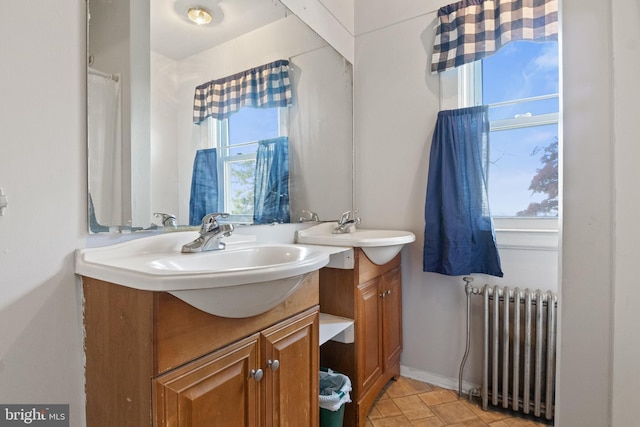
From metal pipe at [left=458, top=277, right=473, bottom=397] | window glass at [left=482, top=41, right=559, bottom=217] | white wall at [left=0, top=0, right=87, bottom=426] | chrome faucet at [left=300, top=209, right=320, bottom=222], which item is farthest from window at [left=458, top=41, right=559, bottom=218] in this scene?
white wall at [left=0, top=0, right=87, bottom=426]

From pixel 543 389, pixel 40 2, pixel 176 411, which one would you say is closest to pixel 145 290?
pixel 176 411

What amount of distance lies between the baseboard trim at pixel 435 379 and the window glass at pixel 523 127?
1038 millimetres

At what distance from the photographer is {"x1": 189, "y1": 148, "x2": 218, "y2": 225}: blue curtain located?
118cm

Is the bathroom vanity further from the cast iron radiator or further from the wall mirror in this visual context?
the cast iron radiator

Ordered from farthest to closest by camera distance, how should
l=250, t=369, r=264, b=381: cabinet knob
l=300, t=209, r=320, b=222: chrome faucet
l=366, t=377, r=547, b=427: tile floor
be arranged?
l=300, t=209, r=320, b=222: chrome faucet < l=366, t=377, r=547, b=427: tile floor < l=250, t=369, r=264, b=381: cabinet knob

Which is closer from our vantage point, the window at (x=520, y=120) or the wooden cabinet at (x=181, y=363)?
the wooden cabinet at (x=181, y=363)

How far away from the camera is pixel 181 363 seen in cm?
71

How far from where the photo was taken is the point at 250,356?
2.81 ft

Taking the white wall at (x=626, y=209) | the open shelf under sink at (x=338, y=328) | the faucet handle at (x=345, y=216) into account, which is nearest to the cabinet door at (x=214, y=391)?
the open shelf under sink at (x=338, y=328)

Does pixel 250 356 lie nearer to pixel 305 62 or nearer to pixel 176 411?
pixel 176 411

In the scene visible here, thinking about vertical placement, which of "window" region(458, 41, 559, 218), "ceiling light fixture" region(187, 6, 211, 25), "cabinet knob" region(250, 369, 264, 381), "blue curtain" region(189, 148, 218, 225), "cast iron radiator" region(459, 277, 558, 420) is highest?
"ceiling light fixture" region(187, 6, 211, 25)

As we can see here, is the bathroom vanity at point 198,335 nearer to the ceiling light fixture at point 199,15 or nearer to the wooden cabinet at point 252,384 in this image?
the wooden cabinet at point 252,384

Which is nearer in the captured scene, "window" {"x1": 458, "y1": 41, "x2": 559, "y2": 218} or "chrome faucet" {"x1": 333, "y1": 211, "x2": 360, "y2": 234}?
"window" {"x1": 458, "y1": 41, "x2": 559, "y2": 218}

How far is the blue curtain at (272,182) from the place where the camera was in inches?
58.2
